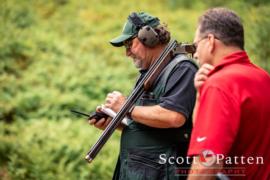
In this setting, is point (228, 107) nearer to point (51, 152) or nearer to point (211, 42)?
point (211, 42)

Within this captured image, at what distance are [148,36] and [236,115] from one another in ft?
4.60

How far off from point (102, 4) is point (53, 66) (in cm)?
540

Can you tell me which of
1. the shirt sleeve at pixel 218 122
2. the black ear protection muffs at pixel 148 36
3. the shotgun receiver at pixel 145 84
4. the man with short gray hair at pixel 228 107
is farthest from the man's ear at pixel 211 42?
the black ear protection muffs at pixel 148 36

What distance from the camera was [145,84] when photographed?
3793 mm

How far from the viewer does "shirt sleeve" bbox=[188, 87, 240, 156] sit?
2613mm

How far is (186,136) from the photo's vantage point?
12.4ft

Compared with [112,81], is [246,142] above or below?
above

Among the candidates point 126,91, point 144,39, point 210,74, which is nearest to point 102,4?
point 126,91

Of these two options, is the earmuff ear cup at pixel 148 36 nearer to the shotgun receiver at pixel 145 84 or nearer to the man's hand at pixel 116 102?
the shotgun receiver at pixel 145 84

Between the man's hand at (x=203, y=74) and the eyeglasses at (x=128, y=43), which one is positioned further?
the eyeglasses at (x=128, y=43)

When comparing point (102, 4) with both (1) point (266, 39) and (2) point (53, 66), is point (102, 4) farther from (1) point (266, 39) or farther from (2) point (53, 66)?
(1) point (266, 39)

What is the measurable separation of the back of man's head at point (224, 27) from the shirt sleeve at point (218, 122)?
13.5 inches

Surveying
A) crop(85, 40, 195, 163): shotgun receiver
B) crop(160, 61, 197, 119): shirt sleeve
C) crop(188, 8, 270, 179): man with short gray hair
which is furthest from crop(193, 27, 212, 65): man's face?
crop(85, 40, 195, 163): shotgun receiver

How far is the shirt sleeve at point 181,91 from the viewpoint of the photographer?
11.8ft
